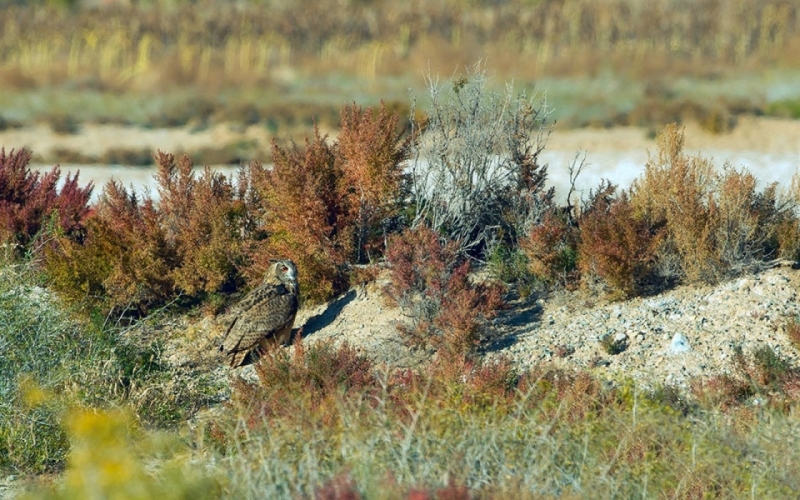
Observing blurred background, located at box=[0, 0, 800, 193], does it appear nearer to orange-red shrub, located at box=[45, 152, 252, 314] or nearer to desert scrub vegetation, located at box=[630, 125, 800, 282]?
orange-red shrub, located at box=[45, 152, 252, 314]

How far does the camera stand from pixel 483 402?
7.21 m

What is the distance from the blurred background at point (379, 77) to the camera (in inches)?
1017

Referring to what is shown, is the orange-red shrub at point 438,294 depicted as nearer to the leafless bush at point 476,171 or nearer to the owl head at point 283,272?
the leafless bush at point 476,171

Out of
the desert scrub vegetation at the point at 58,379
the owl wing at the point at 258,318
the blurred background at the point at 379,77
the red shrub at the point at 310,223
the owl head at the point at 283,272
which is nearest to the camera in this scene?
the desert scrub vegetation at the point at 58,379

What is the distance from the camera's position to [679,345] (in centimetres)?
905

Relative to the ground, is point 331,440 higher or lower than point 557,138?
higher

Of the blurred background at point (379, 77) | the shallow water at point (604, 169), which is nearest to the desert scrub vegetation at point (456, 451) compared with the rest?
the shallow water at point (604, 169)

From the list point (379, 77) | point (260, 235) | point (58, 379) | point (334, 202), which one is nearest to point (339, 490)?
point (58, 379)

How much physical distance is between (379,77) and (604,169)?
9.34 m

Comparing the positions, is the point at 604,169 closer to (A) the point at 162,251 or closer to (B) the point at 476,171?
(B) the point at 476,171

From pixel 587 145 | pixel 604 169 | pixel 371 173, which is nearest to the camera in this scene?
pixel 371 173

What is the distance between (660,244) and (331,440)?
16.9 feet

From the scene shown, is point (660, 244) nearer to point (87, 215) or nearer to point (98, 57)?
point (87, 215)

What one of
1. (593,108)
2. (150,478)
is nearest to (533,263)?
(150,478)
